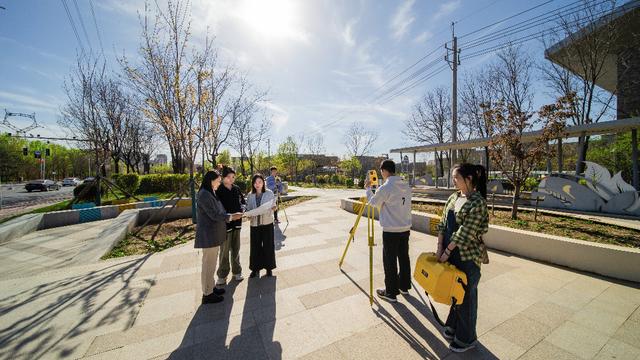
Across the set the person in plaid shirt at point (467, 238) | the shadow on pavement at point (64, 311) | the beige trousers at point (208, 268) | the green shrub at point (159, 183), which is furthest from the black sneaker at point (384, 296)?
the green shrub at point (159, 183)

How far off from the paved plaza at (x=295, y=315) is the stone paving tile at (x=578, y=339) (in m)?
0.01

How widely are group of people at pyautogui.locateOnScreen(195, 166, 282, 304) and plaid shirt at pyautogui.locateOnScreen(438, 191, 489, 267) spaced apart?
2.77 meters

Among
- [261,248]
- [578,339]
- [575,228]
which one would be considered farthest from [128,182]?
[575,228]

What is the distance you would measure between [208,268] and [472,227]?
334cm

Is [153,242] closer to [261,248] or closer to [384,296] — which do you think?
[261,248]

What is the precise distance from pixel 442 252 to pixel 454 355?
3.31 feet

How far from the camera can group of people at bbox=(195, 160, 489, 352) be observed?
2.50 m

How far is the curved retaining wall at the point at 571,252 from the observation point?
411 centimetres

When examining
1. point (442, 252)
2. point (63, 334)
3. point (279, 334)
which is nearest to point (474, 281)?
point (442, 252)

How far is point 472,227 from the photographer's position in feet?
7.89

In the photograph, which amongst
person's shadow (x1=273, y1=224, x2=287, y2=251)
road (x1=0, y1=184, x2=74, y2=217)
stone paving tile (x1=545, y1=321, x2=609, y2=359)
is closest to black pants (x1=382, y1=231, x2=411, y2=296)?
stone paving tile (x1=545, y1=321, x2=609, y2=359)

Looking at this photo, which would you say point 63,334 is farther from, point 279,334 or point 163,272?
point 279,334

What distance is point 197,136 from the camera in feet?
31.7

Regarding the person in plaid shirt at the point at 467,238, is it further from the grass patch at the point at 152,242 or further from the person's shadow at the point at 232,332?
the grass patch at the point at 152,242
